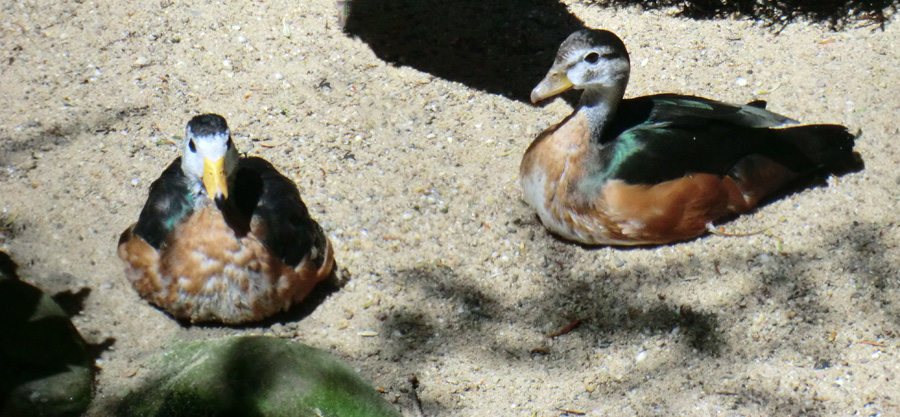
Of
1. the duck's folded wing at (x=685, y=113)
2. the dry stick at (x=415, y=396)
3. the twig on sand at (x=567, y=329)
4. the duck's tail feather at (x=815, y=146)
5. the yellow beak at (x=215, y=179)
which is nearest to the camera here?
the yellow beak at (x=215, y=179)

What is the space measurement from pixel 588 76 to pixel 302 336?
2.00 m

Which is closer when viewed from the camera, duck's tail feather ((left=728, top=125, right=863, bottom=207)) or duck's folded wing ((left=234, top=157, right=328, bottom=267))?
duck's folded wing ((left=234, top=157, right=328, bottom=267))

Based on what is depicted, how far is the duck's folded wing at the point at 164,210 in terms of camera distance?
3924 millimetres

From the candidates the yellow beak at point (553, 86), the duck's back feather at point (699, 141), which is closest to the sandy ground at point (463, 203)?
the duck's back feather at point (699, 141)

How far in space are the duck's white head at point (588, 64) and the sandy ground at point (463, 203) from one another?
0.84 m

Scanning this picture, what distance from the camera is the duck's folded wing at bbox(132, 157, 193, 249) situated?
3924 millimetres

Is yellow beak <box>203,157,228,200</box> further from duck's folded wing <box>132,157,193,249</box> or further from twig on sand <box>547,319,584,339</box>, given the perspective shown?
twig on sand <box>547,319,584,339</box>

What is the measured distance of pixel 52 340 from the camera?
368cm

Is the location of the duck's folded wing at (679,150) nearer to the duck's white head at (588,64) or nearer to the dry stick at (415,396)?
the duck's white head at (588,64)

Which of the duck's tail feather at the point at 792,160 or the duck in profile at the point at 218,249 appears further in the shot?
the duck's tail feather at the point at 792,160

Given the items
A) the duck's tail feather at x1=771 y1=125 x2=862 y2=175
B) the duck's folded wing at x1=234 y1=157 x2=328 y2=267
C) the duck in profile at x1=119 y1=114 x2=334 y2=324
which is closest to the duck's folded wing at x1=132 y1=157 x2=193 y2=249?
the duck in profile at x1=119 y1=114 x2=334 y2=324

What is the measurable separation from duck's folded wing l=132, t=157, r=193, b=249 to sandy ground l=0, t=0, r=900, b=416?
43cm

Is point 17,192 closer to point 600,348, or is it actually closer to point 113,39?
point 113,39

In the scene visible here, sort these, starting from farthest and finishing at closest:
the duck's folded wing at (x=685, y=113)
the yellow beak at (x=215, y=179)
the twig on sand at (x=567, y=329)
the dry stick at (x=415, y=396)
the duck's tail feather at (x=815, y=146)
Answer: the duck's tail feather at (x=815, y=146), the duck's folded wing at (x=685, y=113), the twig on sand at (x=567, y=329), the dry stick at (x=415, y=396), the yellow beak at (x=215, y=179)
